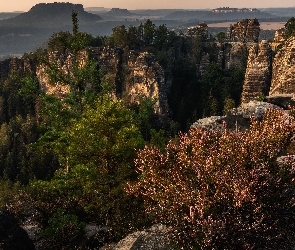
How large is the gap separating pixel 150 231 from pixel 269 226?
16.6 feet

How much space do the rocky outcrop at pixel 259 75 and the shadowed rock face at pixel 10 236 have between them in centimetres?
6197

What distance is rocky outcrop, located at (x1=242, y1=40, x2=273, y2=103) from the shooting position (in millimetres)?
72062

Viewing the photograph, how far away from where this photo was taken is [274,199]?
10312mm

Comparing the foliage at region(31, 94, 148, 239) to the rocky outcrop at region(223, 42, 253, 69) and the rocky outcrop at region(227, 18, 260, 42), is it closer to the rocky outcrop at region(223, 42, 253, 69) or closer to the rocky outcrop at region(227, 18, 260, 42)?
the rocky outcrop at region(223, 42, 253, 69)

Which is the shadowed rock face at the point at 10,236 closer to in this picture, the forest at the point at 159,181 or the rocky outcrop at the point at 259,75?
the forest at the point at 159,181

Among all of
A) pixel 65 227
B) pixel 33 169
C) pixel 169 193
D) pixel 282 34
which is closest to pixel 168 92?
pixel 282 34

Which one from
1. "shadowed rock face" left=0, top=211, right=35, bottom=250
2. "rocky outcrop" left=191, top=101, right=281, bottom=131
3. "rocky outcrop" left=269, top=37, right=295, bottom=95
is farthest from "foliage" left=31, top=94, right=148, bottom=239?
"rocky outcrop" left=269, top=37, right=295, bottom=95

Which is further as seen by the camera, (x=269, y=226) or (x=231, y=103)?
(x=231, y=103)

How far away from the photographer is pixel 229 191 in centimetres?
1001

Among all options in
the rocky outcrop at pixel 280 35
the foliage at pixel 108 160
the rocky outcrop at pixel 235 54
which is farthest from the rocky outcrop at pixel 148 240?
the rocky outcrop at pixel 235 54

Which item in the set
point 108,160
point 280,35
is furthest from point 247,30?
point 108,160

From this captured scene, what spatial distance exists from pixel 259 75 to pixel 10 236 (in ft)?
→ 218

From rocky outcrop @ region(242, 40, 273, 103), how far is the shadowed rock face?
203 feet

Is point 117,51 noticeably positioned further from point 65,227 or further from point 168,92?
point 65,227
